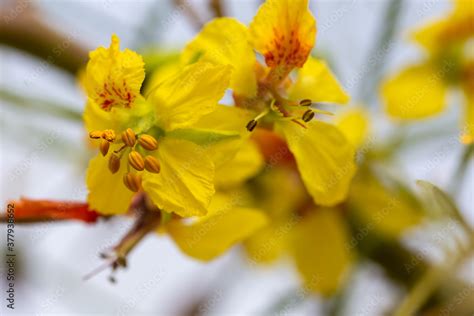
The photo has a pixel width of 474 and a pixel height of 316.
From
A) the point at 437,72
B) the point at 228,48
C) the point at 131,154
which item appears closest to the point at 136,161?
the point at 131,154

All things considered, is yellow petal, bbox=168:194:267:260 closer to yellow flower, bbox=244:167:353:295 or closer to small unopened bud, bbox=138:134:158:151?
small unopened bud, bbox=138:134:158:151

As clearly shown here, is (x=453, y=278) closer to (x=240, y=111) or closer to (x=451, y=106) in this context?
(x=451, y=106)

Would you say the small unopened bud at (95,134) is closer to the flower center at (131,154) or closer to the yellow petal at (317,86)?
the flower center at (131,154)

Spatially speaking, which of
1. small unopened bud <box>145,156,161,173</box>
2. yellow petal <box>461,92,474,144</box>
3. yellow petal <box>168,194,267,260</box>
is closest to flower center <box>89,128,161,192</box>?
small unopened bud <box>145,156,161,173</box>

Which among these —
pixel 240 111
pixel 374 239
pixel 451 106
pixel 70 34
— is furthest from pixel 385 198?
pixel 70 34

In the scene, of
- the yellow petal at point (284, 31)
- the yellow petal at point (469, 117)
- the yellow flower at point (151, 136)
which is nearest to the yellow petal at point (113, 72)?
the yellow flower at point (151, 136)

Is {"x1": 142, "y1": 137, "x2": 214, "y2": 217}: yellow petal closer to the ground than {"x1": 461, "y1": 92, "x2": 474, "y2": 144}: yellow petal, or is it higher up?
closer to the ground

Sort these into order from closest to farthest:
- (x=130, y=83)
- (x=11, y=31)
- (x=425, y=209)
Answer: (x=130, y=83) → (x=425, y=209) → (x=11, y=31)
